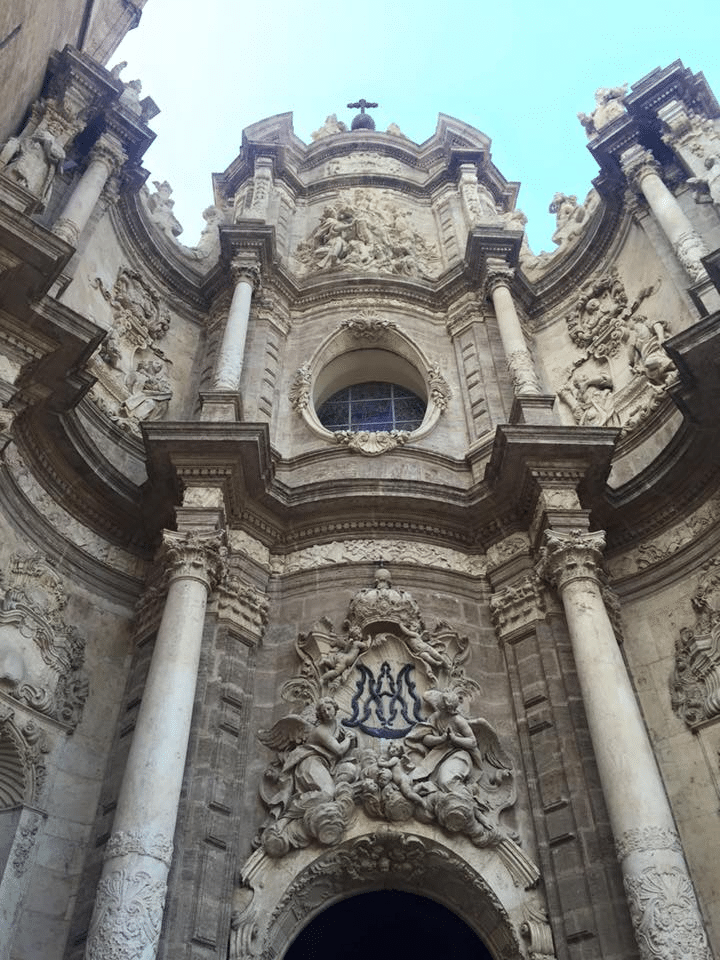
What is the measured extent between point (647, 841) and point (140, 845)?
417cm

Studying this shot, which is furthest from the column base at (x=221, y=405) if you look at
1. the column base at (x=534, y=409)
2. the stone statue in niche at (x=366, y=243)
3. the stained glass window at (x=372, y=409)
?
the stone statue in niche at (x=366, y=243)

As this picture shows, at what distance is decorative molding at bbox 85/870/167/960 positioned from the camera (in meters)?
6.47

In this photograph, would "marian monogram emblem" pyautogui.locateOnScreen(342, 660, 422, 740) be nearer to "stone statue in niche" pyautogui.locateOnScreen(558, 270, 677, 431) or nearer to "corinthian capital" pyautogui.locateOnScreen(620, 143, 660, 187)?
"stone statue in niche" pyautogui.locateOnScreen(558, 270, 677, 431)

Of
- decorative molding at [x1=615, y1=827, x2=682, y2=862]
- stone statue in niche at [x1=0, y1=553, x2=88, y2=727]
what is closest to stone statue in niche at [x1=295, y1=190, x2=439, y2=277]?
stone statue in niche at [x1=0, y1=553, x2=88, y2=727]

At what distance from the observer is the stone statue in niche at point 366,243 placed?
15.5 m

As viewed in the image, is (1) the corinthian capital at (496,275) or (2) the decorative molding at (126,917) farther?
(1) the corinthian capital at (496,275)

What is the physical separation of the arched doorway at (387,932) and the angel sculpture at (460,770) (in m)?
1.06

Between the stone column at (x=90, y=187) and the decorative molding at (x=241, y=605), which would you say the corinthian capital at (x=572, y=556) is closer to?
the decorative molding at (x=241, y=605)

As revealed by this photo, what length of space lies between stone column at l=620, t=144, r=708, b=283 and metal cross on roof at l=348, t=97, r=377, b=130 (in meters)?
10.7

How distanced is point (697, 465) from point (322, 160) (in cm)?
1214

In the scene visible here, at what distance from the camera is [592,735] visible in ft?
26.4

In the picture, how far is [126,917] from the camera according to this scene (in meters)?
6.61

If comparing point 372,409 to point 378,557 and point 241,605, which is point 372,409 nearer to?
point 378,557

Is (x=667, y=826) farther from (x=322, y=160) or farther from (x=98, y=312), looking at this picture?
(x=322, y=160)
